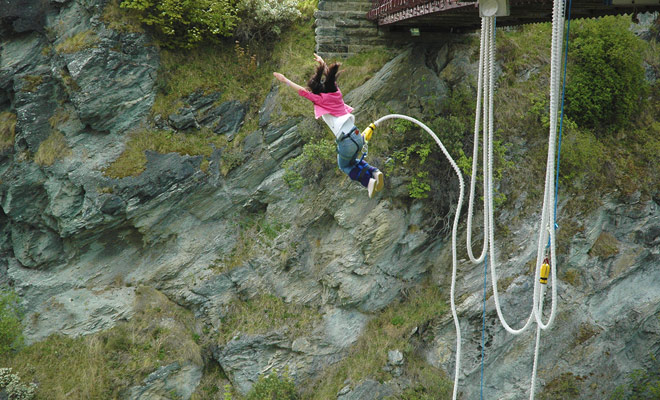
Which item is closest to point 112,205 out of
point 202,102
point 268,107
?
point 202,102

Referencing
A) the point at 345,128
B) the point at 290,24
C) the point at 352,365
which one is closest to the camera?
the point at 345,128

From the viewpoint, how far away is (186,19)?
39.2 ft

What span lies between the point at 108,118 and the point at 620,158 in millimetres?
11622

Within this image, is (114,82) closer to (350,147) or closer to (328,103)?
(328,103)

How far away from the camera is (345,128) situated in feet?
21.4

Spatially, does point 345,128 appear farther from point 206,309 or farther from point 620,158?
point 620,158

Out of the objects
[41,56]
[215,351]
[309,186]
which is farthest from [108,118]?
[215,351]

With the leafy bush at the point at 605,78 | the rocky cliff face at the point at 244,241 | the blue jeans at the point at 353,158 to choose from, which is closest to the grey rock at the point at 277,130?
the rocky cliff face at the point at 244,241

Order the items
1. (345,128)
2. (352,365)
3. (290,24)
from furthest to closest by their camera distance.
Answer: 1. (290,24)
2. (352,365)
3. (345,128)

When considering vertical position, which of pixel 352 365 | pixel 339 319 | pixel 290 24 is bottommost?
pixel 352 365

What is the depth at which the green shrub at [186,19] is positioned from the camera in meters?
11.5

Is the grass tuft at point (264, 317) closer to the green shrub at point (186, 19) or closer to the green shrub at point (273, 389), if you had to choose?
the green shrub at point (273, 389)

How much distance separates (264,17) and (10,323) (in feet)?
29.0

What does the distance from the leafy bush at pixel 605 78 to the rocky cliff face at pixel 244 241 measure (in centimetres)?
211
